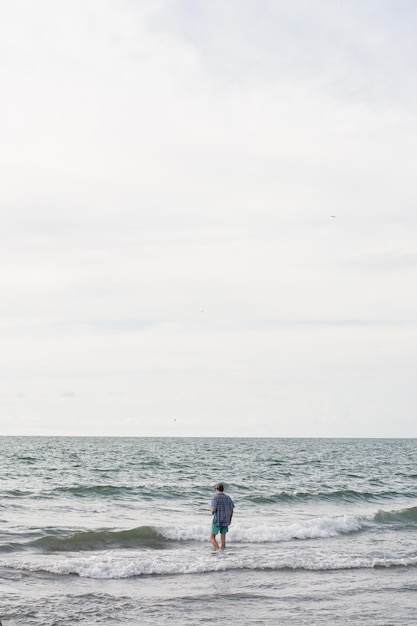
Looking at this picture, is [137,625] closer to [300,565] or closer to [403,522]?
[300,565]

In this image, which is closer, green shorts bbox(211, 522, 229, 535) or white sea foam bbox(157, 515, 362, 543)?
green shorts bbox(211, 522, 229, 535)

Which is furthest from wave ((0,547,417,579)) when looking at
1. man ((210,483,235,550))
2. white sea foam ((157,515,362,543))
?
white sea foam ((157,515,362,543))

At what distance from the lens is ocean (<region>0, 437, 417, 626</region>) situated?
10.2m

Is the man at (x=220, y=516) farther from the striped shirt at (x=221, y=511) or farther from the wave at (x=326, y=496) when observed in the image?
the wave at (x=326, y=496)

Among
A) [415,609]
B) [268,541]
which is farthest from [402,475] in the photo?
[415,609]

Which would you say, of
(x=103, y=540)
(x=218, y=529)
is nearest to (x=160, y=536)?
(x=103, y=540)

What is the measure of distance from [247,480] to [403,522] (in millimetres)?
12832

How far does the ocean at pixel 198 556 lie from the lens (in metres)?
10.2

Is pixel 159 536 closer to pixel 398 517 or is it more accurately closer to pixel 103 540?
pixel 103 540

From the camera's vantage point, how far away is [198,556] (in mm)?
14984

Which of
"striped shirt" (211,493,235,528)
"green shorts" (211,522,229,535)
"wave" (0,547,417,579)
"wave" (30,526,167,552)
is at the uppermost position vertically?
"striped shirt" (211,493,235,528)

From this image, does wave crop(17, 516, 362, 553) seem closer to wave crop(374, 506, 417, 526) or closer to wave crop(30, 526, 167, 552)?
wave crop(30, 526, 167, 552)

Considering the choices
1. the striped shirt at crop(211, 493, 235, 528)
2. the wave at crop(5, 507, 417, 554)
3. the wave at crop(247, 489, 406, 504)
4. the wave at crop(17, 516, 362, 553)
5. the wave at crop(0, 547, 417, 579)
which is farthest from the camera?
the wave at crop(247, 489, 406, 504)

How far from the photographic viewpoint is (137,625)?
948 centimetres
